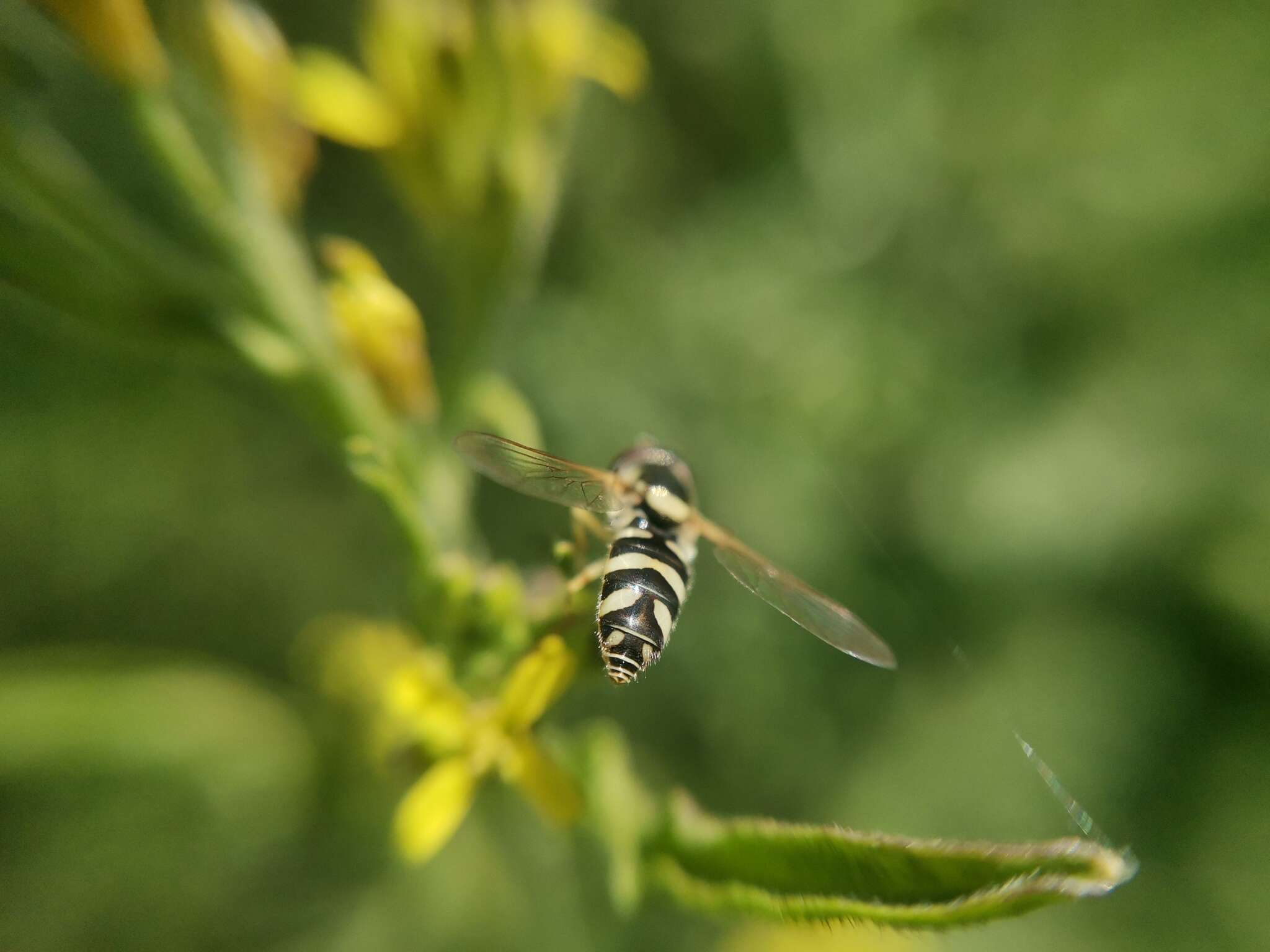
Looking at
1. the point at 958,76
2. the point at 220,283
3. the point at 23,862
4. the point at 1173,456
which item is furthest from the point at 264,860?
the point at 958,76

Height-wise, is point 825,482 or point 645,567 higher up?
point 825,482

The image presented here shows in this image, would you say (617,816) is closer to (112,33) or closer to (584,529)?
(584,529)

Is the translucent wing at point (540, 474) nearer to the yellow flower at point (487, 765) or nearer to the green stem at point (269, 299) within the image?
the green stem at point (269, 299)

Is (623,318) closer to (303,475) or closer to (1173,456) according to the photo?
(303,475)

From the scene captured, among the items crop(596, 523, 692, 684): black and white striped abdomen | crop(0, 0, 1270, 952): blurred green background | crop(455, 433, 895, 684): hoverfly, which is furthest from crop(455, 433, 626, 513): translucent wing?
crop(0, 0, 1270, 952): blurred green background

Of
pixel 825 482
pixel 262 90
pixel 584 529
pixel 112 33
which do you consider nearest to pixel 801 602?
pixel 584 529

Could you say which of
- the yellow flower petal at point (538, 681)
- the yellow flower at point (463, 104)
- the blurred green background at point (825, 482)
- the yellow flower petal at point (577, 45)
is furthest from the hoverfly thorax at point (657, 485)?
the yellow flower petal at point (577, 45)

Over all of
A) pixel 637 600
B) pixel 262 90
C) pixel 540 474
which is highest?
→ pixel 262 90
